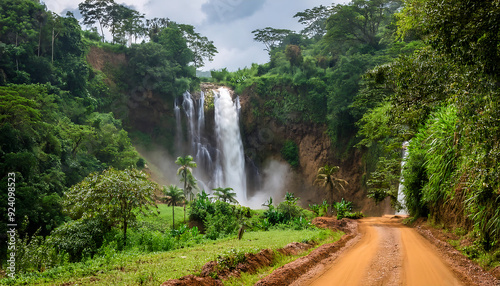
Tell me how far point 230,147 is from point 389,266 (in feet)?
108

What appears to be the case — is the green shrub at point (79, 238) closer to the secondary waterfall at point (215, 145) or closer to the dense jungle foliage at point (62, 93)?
the dense jungle foliage at point (62, 93)

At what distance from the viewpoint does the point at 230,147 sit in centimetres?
3912

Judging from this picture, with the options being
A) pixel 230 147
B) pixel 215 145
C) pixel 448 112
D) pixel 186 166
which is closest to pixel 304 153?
pixel 230 147

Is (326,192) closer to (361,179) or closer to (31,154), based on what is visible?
(361,179)

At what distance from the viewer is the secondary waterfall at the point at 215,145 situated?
38.2 metres

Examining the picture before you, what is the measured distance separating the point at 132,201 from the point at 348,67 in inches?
1040

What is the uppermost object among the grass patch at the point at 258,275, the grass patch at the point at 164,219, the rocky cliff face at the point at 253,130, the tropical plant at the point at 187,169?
the rocky cliff face at the point at 253,130

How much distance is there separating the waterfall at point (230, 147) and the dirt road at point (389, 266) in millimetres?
29416

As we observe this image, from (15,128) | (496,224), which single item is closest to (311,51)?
(15,128)

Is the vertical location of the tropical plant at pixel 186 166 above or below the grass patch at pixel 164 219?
above

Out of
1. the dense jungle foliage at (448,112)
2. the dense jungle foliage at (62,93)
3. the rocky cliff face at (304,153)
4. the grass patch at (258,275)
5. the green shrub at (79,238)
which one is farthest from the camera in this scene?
the rocky cliff face at (304,153)

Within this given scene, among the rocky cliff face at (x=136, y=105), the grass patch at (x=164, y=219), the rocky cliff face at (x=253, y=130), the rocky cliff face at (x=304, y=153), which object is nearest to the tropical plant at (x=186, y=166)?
the grass patch at (x=164, y=219)

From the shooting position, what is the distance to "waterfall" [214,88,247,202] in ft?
126

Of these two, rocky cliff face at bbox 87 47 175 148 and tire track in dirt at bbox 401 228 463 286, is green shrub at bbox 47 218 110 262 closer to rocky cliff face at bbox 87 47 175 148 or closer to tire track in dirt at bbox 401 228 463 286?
tire track in dirt at bbox 401 228 463 286
